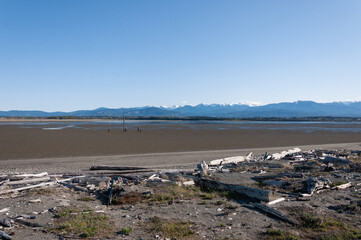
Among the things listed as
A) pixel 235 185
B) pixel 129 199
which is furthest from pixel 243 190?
pixel 129 199

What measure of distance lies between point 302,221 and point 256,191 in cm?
222

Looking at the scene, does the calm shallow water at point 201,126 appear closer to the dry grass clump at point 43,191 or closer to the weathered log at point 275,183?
the weathered log at point 275,183

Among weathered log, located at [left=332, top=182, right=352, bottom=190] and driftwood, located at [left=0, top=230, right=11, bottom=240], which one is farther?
weathered log, located at [left=332, top=182, right=352, bottom=190]

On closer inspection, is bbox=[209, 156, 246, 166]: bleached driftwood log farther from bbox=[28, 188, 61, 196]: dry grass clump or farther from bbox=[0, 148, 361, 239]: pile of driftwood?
bbox=[28, 188, 61, 196]: dry grass clump

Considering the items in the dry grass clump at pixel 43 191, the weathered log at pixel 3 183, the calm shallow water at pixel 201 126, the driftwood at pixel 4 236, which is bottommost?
the calm shallow water at pixel 201 126

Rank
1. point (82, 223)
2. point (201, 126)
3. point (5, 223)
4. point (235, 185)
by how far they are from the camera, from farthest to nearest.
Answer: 1. point (201, 126)
2. point (235, 185)
3. point (82, 223)
4. point (5, 223)

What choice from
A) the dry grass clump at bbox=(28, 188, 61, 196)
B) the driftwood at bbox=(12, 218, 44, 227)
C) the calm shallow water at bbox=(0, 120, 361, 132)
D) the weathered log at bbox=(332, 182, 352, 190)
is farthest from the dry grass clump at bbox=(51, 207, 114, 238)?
the calm shallow water at bbox=(0, 120, 361, 132)

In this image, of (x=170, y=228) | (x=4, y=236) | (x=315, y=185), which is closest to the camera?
(x=4, y=236)

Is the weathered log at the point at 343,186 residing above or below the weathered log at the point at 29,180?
below

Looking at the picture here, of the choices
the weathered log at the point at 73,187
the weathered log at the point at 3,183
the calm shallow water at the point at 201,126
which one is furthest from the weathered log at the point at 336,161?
the calm shallow water at the point at 201,126

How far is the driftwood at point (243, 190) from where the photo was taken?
9.66 metres

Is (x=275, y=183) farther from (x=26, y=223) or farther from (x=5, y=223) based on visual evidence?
(x=5, y=223)

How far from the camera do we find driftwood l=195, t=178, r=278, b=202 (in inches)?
380

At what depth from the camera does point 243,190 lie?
407 inches
